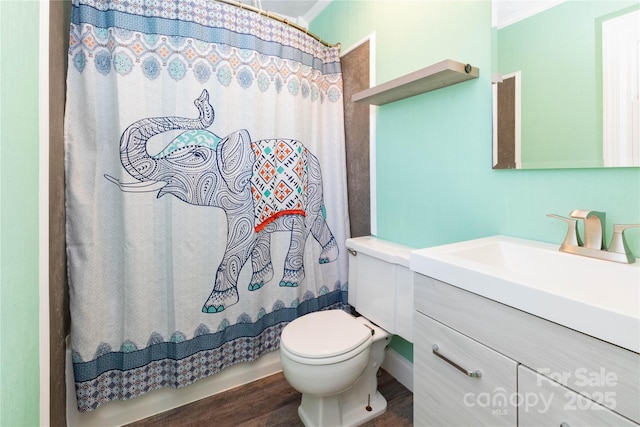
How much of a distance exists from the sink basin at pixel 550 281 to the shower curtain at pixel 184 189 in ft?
3.35

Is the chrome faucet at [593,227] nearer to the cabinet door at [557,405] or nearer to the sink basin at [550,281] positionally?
the sink basin at [550,281]

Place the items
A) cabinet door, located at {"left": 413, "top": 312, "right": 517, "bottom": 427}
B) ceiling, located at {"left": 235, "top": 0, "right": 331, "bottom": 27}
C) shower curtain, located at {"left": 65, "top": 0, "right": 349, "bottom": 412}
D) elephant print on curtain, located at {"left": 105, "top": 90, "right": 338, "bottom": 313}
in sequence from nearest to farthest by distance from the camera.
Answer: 1. cabinet door, located at {"left": 413, "top": 312, "right": 517, "bottom": 427}
2. shower curtain, located at {"left": 65, "top": 0, "right": 349, "bottom": 412}
3. elephant print on curtain, located at {"left": 105, "top": 90, "right": 338, "bottom": 313}
4. ceiling, located at {"left": 235, "top": 0, "right": 331, "bottom": 27}

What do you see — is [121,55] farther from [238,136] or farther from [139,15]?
[238,136]

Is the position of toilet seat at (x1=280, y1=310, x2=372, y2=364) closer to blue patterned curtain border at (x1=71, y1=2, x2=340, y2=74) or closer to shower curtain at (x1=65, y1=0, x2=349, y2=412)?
shower curtain at (x1=65, y1=0, x2=349, y2=412)

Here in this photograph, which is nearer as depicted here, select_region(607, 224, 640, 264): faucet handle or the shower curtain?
select_region(607, 224, 640, 264): faucet handle

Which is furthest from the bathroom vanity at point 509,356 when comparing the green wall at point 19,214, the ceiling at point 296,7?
the ceiling at point 296,7

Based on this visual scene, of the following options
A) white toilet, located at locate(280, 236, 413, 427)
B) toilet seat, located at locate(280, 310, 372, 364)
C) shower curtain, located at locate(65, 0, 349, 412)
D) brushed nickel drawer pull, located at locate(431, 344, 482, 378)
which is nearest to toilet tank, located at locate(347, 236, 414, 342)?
white toilet, located at locate(280, 236, 413, 427)

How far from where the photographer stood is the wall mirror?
96 centimetres

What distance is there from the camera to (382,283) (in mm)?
1630

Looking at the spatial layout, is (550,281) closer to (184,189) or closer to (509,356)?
(509,356)

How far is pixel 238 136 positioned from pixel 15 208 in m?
1.10

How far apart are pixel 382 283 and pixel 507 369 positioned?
823mm

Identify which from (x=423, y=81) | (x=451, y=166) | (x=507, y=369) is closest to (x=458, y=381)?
(x=507, y=369)

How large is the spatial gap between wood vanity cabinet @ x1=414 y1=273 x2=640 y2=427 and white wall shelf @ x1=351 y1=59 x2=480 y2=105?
2.78 feet
